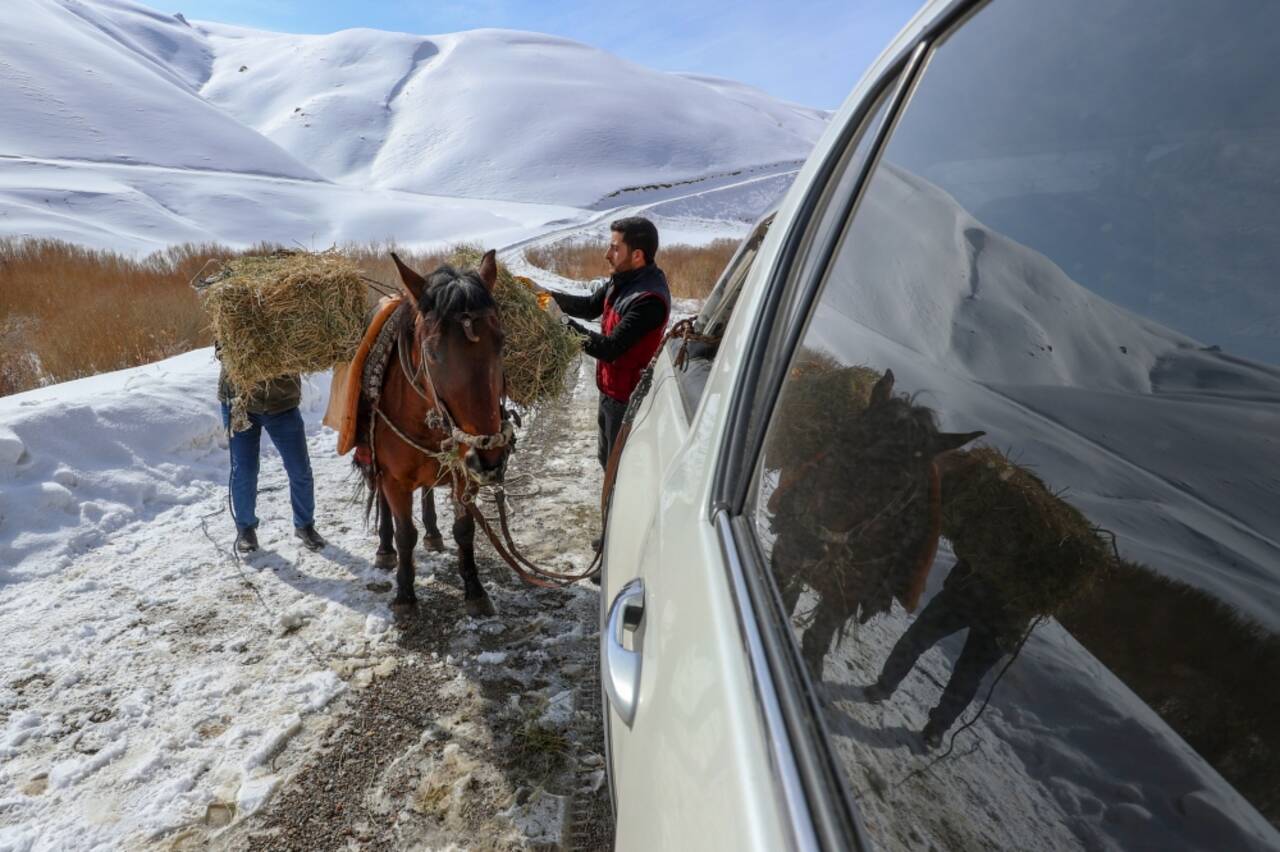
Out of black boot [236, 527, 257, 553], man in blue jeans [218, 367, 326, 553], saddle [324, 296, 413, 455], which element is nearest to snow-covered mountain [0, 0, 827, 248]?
man in blue jeans [218, 367, 326, 553]

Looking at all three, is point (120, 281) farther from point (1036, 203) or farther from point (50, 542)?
point (1036, 203)

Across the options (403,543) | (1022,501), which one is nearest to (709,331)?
(1022,501)

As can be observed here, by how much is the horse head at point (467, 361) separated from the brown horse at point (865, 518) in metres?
1.98

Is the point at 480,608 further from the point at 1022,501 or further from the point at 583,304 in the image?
the point at 1022,501

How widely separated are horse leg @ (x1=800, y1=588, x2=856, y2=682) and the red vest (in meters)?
2.68

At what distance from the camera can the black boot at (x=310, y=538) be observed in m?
4.11

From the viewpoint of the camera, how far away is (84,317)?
793 centimetres

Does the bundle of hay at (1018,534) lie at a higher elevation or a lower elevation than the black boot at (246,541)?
higher

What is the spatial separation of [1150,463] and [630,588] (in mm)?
974

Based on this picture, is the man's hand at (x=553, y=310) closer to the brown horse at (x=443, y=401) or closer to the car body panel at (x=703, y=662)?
the brown horse at (x=443, y=401)

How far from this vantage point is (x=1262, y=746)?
17.8 inches

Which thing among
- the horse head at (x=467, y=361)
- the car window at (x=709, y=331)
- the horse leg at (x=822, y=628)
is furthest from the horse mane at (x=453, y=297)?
the horse leg at (x=822, y=628)

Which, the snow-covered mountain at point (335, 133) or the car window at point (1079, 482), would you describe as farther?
the snow-covered mountain at point (335, 133)

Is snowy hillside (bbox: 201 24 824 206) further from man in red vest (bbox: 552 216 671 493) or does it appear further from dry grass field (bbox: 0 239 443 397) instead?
man in red vest (bbox: 552 216 671 493)
